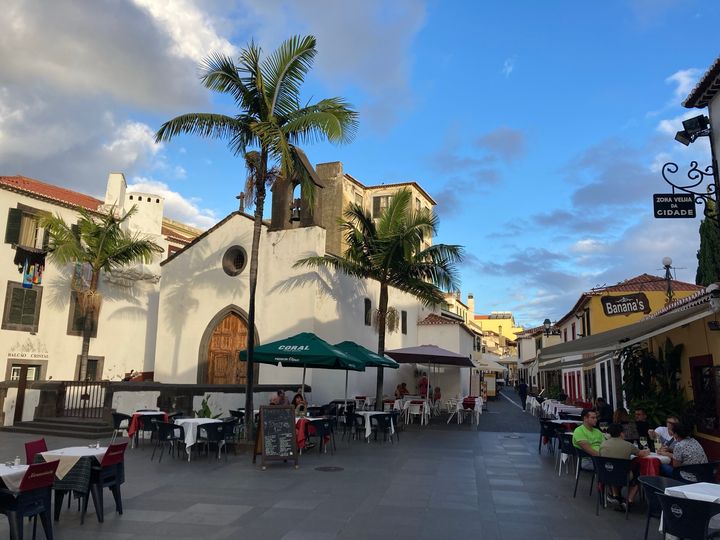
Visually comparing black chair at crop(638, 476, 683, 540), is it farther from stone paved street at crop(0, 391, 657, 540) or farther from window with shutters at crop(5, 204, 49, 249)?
window with shutters at crop(5, 204, 49, 249)

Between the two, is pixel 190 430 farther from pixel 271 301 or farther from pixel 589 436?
pixel 271 301

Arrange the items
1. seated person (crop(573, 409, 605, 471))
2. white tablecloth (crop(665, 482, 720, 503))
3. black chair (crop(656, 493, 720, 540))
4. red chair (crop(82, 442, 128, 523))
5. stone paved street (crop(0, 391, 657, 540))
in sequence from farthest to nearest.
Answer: seated person (crop(573, 409, 605, 471)), red chair (crop(82, 442, 128, 523)), stone paved street (crop(0, 391, 657, 540)), white tablecloth (crop(665, 482, 720, 503)), black chair (crop(656, 493, 720, 540))

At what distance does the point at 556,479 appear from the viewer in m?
9.95

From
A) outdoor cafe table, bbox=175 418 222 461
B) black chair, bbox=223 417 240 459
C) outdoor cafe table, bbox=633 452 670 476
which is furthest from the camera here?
black chair, bbox=223 417 240 459

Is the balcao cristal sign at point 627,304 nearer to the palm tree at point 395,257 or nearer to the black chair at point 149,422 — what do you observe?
the palm tree at point 395,257

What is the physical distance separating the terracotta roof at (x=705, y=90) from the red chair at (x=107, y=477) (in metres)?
12.0

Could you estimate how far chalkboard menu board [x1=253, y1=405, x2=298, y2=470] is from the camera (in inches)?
419

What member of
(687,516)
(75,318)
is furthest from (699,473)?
(75,318)

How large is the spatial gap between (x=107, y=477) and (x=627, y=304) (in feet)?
67.0

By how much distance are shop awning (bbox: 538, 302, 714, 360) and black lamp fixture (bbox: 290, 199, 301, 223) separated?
36.2 feet

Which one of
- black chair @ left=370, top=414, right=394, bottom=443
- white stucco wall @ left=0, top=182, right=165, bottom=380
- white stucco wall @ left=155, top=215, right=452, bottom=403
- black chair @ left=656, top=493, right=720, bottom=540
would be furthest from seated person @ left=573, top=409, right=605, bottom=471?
white stucco wall @ left=0, top=182, right=165, bottom=380

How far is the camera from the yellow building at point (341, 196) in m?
44.4

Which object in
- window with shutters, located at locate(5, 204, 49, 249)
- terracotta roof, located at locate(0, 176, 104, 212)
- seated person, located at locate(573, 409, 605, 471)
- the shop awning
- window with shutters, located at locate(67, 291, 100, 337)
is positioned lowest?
seated person, located at locate(573, 409, 605, 471)

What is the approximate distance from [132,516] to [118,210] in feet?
88.8
